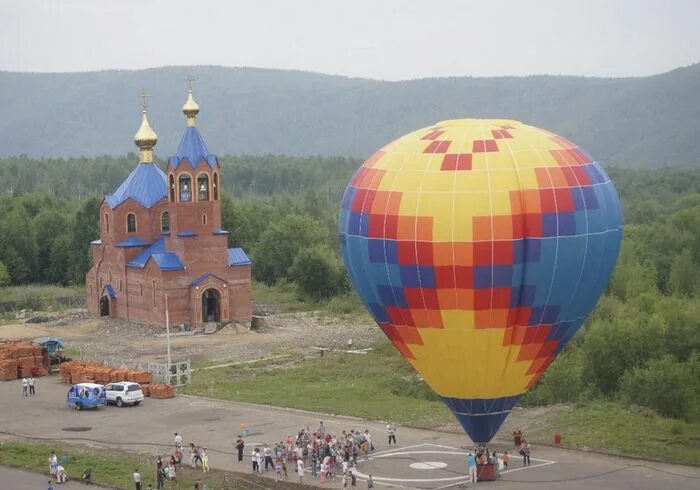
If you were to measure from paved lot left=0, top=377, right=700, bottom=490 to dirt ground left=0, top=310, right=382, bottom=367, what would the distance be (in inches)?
293

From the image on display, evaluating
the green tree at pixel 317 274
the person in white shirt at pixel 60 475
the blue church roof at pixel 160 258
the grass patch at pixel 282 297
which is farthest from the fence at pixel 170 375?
the green tree at pixel 317 274

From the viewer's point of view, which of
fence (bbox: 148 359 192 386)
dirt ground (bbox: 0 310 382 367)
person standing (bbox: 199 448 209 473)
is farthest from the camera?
dirt ground (bbox: 0 310 382 367)

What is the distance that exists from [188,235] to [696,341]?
2530cm

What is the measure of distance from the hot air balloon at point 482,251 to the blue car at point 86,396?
48.6ft

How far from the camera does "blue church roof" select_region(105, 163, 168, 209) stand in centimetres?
6938

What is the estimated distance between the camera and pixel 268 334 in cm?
6519

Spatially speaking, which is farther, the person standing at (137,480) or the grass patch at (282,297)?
the grass patch at (282,297)

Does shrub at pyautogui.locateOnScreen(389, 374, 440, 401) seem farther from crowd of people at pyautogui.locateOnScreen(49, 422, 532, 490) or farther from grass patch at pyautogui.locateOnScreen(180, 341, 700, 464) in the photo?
crowd of people at pyautogui.locateOnScreen(49, 422, 532, 490)

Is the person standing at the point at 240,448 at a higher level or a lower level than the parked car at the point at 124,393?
lower

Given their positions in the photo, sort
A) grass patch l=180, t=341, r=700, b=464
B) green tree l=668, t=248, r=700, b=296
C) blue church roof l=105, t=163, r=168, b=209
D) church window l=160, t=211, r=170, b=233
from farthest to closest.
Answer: green tree l=668, t=248, r=700, b=296 → church window l=160, t=211, r=170, b=233 → blue church roof l=105, t=163, r=168, b=209 → grass patch l=180, t=341, r=700, b=464

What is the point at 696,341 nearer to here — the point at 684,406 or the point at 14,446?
the point at 684,406

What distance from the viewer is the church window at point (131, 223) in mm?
69375

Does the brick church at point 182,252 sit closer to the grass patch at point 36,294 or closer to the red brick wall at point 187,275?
the red brick wall at point 187,275

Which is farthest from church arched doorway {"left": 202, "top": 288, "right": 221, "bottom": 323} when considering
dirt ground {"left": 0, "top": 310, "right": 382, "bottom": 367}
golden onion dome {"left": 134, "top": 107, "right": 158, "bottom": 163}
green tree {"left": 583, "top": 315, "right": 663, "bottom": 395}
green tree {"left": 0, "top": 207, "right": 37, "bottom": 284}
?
green tree {"left": 0, "top": 207, "right": 37, "bottom": 284}
